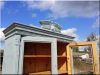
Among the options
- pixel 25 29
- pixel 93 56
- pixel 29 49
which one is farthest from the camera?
pixel 29 49

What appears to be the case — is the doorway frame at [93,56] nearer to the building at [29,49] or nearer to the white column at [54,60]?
the building at [29,49]

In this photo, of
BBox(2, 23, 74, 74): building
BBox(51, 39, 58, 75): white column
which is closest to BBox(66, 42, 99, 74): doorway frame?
BBox(2, 23, 74, 74): building

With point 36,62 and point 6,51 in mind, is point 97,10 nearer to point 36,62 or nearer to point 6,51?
point 36,62

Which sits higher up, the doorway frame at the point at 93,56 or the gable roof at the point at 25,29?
the gable roof at the point at 25,29

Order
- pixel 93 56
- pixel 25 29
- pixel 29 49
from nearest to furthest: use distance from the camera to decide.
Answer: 1. pixel 25 29
2. pixel 93 56
3. pixel 29 49

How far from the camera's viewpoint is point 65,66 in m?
2.73

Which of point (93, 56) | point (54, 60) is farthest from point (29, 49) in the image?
point (93, 56)

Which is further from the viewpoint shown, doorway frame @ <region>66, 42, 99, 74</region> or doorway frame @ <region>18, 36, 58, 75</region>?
doorway frame @ <region>66, 42, 99, 74</region>

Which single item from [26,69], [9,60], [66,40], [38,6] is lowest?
[26,69]

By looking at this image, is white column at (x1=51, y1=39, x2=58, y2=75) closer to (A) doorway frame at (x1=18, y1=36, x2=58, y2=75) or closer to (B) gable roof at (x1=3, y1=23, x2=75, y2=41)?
(A) doorway frame at (x1=18, y1=36, x2=58, y2=75)

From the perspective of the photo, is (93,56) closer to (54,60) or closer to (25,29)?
(54,60)

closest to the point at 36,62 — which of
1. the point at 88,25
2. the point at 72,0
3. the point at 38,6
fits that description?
the point at 38,6

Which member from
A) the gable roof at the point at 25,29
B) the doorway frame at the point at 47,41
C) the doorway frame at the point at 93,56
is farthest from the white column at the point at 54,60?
the doorway frame at the point at 93,56

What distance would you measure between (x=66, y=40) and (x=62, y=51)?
0.23 m
